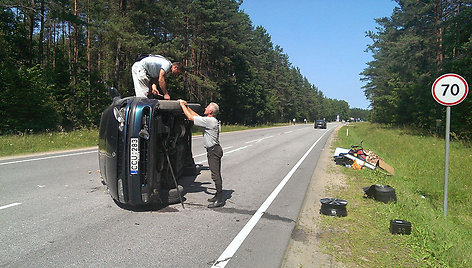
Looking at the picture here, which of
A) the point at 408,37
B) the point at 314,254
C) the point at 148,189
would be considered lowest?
the point at 314,254

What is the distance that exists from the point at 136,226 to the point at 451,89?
6621 millimetres

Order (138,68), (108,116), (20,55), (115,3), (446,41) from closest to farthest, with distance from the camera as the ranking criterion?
(108,116) → (138,68) → (446,41) → (115,3) → (20,55)

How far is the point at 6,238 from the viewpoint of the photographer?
12.6 ft

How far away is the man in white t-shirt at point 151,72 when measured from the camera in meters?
5.70

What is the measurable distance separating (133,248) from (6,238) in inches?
67.6

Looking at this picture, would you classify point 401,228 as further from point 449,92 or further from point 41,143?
point 41,143

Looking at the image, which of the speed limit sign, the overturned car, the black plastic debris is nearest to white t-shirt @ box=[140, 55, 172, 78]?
the overturned car

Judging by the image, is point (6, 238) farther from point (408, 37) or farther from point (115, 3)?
point (408, 37)

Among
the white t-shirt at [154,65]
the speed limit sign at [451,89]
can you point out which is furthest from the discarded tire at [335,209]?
the white t-shirt at [154,65]

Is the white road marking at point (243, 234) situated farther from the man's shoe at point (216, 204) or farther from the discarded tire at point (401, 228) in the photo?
the discarded tire at point (401, 228)

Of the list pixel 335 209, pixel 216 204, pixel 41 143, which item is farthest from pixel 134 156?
pixel 41 143

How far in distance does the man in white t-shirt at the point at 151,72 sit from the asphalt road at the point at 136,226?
2.29 m

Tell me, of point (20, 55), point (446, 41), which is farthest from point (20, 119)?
point (446, 41)

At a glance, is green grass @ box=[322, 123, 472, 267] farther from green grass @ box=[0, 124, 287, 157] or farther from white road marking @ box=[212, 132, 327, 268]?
green grass @ box=[0, 124, 287, 157]
